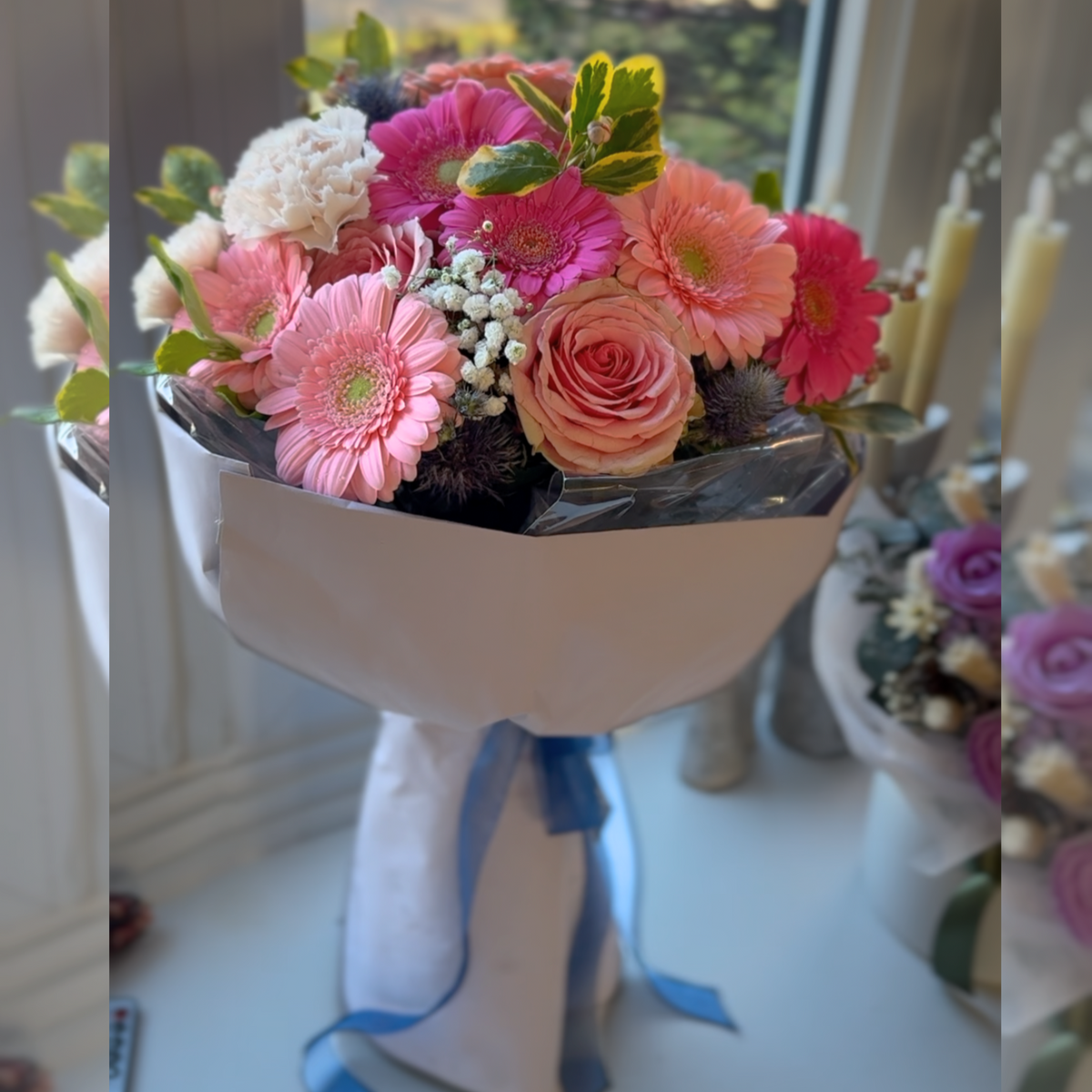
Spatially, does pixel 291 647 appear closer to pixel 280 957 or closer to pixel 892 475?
pixel 280 957

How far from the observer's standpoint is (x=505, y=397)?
0.45m

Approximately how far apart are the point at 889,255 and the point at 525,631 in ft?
2.46

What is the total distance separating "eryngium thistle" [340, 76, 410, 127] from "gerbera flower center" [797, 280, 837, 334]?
24cm

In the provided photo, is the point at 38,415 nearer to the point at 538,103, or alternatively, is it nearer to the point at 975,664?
the point at 538,103

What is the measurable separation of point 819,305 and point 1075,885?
0.37 metres

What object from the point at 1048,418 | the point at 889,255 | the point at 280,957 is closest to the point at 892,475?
the point at 1048,418

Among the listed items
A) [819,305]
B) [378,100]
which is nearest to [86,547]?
[378,100]

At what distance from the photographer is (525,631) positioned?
0.47 m

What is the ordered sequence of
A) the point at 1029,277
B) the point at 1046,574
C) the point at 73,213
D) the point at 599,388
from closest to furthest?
the point at 599,388 → the point at 73,213 → the point at 1046,574 → the point at 1029,277

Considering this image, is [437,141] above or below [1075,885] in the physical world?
above

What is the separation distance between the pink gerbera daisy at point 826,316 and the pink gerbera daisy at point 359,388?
18cm

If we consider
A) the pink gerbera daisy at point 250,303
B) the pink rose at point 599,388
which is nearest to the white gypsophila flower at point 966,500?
the pink rose at point 599,388

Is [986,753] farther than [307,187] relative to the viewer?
Yes

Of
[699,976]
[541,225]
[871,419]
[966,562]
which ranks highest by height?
[541,225]
